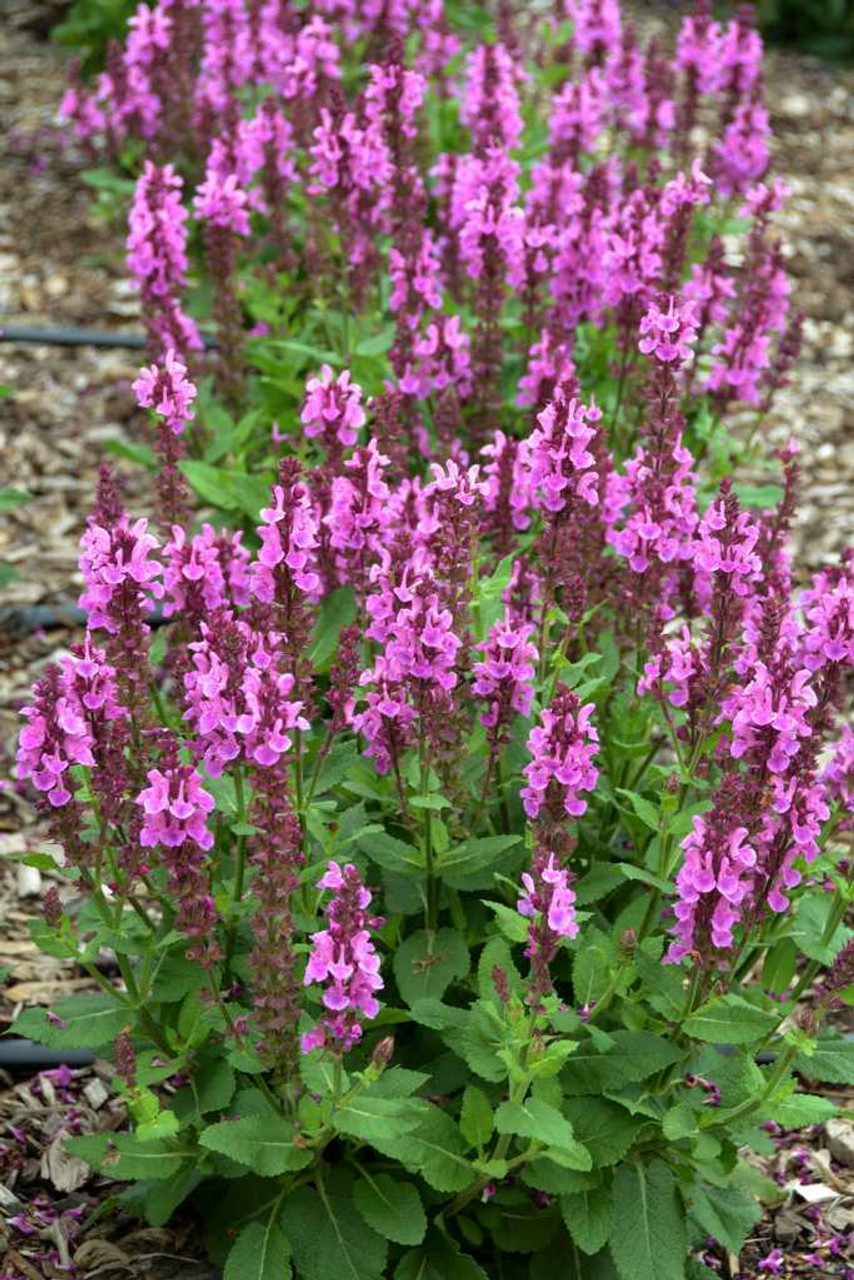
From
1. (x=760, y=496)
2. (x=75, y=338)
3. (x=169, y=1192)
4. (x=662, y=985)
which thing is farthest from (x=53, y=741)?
(x=75, y=338)

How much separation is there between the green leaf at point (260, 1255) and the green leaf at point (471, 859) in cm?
76

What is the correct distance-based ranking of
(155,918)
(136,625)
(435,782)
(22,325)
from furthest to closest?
(22,325) < (155,918) < (435,782) < (136,625)

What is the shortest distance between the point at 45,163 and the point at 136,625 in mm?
6653

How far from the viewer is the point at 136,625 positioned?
3176 millimetres

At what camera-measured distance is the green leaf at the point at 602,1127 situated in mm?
3145

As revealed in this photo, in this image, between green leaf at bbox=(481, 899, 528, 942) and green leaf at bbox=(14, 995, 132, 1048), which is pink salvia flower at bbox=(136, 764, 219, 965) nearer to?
green leaf at bbox=(14, 995, 132, 1048)

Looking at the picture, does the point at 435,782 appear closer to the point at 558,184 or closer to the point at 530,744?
the point at 530,744

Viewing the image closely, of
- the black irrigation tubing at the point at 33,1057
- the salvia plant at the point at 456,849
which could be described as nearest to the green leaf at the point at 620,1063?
the salvia plant at the point at 456,849

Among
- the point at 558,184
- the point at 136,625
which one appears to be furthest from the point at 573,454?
the point at 558,184

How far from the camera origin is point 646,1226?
3213 millimetres

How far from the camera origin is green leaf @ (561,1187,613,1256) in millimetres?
3158

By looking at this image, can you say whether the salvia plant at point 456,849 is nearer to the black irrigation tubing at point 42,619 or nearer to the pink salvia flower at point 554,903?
the pink salvia flower at point 554,903

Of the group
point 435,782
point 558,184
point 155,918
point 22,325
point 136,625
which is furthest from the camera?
point 22,325

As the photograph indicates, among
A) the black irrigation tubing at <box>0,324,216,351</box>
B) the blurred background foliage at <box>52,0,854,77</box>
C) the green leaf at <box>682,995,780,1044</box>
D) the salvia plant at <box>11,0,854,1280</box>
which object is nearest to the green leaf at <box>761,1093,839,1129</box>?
the salvia plant at <box>11,0,854,1280</box>
